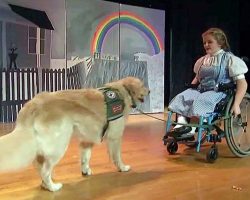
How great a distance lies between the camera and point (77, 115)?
2322mm

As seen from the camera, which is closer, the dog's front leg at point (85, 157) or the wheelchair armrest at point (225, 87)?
the dog's front leg at point (85, 157)

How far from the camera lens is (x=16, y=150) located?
6.82ft

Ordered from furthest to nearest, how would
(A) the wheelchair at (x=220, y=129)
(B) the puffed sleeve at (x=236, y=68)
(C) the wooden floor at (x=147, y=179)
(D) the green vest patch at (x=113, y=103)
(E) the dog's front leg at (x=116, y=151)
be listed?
(B) the puffed sleeve at (x=236, y=68)
(A) the wheelchair at (x=220, y=129)
(E) the dog's front leg at (x=116, y=151)
(D) the green vest patch at (x=113, y=103)
(C) the wooden floor at (x=147, y=179)

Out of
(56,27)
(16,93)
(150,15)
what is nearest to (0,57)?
(16,93)

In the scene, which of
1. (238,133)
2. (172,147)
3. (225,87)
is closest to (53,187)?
(172,147)

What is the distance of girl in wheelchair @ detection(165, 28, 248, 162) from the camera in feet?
9.73

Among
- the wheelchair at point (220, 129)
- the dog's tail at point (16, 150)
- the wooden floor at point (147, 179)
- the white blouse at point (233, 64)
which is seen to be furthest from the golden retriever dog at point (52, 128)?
the white blouse at point (233, 64)

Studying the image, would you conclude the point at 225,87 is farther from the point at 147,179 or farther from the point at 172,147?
the point at 147,179

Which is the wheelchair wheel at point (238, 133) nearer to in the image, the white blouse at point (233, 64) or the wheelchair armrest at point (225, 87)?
the wheelchair armrest at point (225, 87)

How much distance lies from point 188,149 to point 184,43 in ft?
13.6

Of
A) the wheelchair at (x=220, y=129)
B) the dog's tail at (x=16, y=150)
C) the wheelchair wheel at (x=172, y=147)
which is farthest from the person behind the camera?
the wheelchair wheel at (x=172, y=147)

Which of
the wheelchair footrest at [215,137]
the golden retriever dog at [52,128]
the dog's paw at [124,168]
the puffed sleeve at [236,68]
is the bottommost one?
the dog's paw at [124,168]

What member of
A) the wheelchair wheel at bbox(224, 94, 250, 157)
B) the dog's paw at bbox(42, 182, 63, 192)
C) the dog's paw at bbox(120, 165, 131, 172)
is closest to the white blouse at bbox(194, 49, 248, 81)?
the wheelchair wheel at bbox(224, 94, 250, 157)

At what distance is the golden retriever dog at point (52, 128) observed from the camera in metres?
2.10
